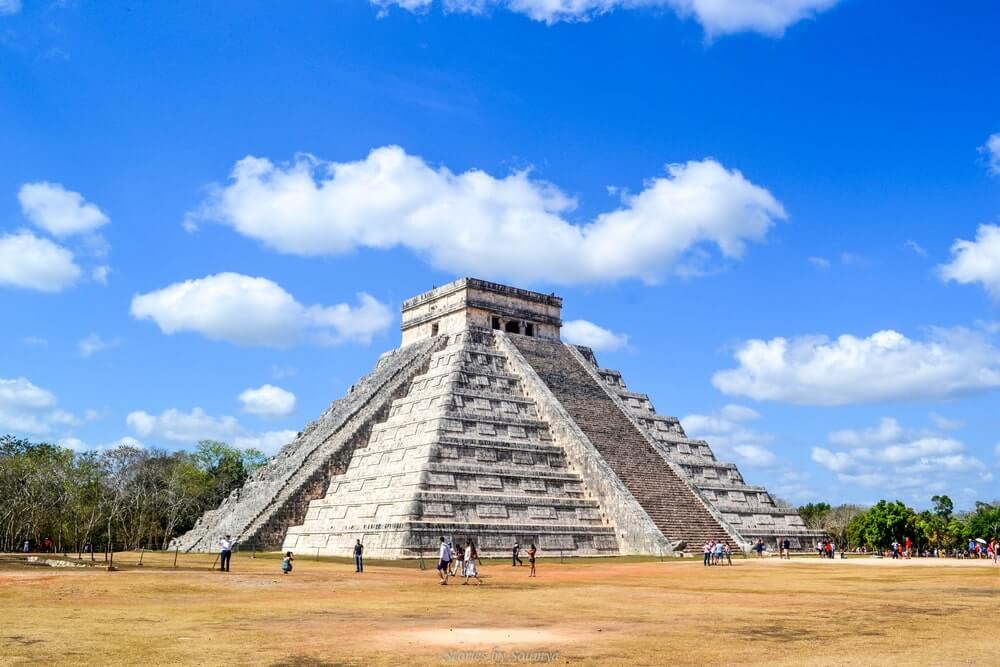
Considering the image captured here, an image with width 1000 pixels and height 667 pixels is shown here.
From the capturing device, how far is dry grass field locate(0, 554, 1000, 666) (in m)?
10.3

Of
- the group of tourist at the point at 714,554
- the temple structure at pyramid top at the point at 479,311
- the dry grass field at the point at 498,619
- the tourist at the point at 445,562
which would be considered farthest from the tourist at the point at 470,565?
the temple structure at pyramid top at the point at 479,311

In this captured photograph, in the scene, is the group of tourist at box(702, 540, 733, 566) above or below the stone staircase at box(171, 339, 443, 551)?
below

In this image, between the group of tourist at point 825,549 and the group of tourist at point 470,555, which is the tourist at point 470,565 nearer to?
the group of tourist at point 470,555

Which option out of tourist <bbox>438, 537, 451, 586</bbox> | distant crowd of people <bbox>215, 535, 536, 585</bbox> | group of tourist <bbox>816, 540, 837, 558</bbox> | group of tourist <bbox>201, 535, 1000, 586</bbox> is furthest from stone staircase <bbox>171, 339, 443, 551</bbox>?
group of tourist <bbox>816, 540, 837, 558</bbox>

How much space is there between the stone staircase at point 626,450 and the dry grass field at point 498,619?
33.6 feet

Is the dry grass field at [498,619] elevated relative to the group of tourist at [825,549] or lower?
elevated

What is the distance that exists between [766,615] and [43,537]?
155 feet

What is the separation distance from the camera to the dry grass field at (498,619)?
33.8 feet

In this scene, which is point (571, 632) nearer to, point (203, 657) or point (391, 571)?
point (203, 657)

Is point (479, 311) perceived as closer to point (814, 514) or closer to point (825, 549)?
point (825, 549)

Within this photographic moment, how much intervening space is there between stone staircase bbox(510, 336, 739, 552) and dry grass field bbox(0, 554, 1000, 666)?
404 inches

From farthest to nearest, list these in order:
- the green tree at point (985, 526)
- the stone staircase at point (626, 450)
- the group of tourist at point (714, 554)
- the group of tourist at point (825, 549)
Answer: the green tree at point (985, 526) < the group of tourist at point (825, 549) < the stone staircase at point (626, 450) < the group of tourist at point (714, 554)

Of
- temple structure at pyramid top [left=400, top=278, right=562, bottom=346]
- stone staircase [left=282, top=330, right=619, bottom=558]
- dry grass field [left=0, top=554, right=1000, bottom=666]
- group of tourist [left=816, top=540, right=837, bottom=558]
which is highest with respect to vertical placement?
temple structure at pyramid top [left=400, top=278, right=562, bottom=346]

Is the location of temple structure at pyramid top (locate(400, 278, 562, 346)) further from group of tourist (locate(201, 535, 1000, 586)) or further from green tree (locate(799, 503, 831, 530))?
green tree (locate(799, 503, 831, 530))
